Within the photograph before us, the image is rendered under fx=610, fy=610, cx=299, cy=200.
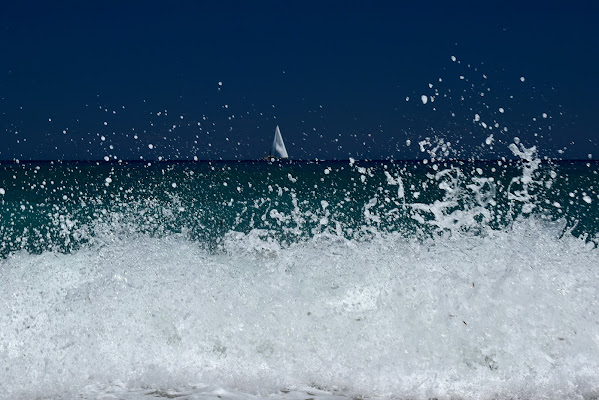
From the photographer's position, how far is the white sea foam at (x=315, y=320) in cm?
399

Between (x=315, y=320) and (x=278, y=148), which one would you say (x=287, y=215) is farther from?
(x=278, y=148)

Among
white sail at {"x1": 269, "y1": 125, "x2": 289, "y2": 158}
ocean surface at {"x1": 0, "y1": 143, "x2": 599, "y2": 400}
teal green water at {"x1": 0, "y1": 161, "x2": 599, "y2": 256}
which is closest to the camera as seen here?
ocean surface at {"x1": 0, "y1": 143, "x2": 599, "y2": 400}

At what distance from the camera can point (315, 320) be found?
15.5 ft

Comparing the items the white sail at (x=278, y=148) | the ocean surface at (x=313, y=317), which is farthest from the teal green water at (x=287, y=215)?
the white sail at (x=278, y=148)

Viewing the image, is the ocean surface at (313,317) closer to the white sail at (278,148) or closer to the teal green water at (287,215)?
the teal green water at (287,215)

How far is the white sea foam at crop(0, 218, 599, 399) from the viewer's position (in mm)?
3992

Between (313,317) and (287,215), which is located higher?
(287,215)

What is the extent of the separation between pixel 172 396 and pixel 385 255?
8.17 ft

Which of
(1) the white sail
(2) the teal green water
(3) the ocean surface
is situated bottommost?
(3) the ocean surface

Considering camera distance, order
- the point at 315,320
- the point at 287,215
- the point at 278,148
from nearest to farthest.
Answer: the point at 315,320, the point at 287,215, the point at 278,148

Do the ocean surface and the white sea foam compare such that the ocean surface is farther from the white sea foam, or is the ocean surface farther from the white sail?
the white sail

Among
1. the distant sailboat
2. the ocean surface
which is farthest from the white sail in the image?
the ocean surface

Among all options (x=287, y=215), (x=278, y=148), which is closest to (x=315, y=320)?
(x=287, y=215)

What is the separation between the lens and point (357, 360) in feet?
14.0
